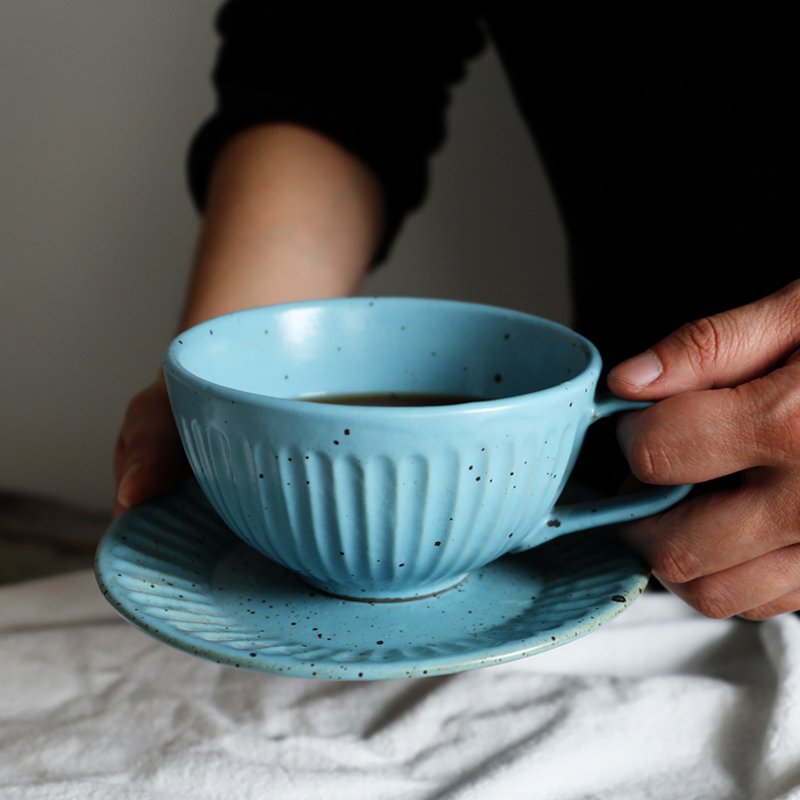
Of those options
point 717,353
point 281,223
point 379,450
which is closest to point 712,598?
point 717,353

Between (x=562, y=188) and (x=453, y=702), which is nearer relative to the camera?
(x=453, y=702)

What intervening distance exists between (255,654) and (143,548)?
0.52 feet

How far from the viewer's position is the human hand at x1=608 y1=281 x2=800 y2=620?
517 mm

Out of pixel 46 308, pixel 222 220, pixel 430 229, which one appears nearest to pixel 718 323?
pixel 222 220

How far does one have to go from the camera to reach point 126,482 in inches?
24.5

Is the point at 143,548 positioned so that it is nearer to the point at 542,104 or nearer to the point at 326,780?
the point at 326,780

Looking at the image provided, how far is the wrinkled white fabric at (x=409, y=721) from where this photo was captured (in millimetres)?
528

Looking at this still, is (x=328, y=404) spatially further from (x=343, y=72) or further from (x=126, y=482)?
(x=343, y=72)

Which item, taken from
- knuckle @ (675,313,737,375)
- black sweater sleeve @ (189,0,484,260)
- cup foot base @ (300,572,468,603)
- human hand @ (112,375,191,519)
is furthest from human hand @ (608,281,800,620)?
black sweater sleeve @ (189,0,484,260)

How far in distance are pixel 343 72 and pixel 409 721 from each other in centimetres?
69

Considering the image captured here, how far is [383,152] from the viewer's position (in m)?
0.98

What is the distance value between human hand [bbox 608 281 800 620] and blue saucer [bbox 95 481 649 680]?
0.14ft

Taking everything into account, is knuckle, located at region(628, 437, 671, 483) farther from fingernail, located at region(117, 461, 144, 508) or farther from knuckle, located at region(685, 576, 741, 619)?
fingernail, located at region(117, 461, 144, 508)

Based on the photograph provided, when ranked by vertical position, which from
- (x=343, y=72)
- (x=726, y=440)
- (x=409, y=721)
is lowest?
(x=409, y=721)
